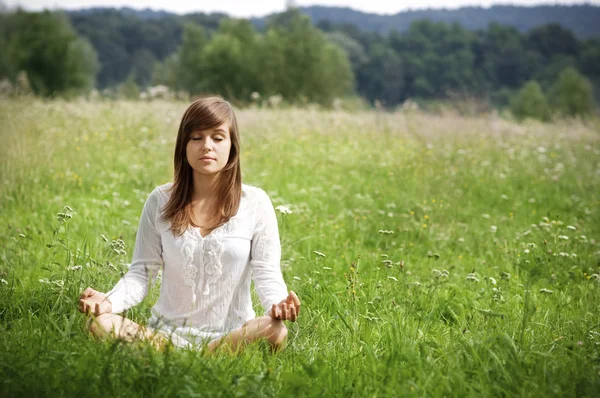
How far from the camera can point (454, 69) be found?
65.0 metres

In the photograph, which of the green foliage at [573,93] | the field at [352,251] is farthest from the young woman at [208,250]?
the green foliage at [573,93]

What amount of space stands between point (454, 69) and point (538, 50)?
9.55 meters

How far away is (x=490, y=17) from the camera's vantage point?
270ft

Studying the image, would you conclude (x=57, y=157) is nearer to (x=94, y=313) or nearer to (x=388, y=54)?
(x=94, y=313)

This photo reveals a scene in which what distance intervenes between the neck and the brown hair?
0.02 meters

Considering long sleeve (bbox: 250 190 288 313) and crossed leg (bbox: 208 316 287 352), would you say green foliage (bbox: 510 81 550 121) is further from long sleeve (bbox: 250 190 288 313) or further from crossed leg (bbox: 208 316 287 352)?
crossed leg (bbox: 208 316 287 352)

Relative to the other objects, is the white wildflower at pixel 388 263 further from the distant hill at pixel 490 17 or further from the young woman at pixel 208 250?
the distant hill at pixel 490 17

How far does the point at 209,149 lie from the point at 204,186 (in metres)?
0.25

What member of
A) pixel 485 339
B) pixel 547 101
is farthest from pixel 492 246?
pixel 547 101

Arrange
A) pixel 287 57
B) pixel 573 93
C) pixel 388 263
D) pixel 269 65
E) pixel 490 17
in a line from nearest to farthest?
pixel 388 263
pixel 269 65
pixel 287 57
pixel 573 93
pixel 490 17

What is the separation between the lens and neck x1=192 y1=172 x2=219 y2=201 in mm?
2969

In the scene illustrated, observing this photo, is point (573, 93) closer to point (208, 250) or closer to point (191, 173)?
point (191, 173)

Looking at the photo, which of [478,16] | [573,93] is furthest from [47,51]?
[478,16]

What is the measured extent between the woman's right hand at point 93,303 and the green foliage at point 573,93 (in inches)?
2075
